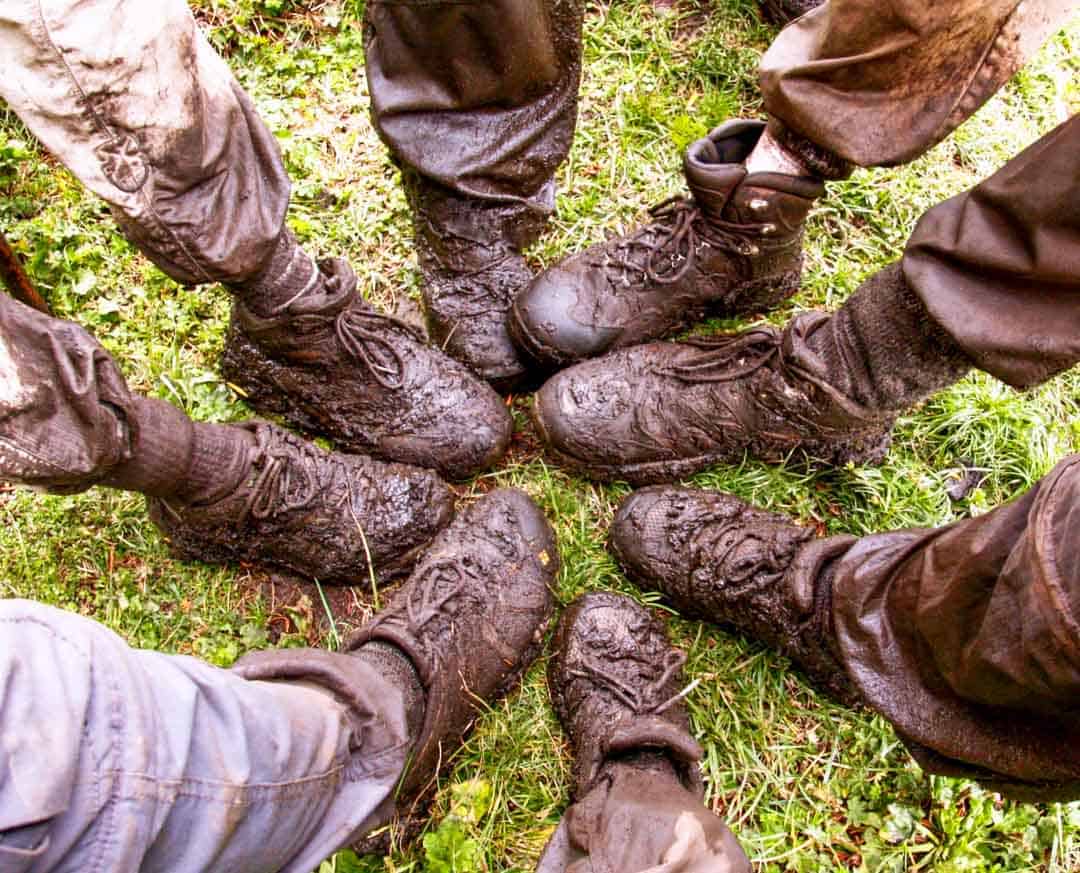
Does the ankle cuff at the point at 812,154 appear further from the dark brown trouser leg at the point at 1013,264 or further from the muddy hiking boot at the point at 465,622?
the muddy hiking boot at the point at 465,622

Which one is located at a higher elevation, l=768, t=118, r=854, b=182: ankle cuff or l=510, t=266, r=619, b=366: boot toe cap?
l=768, t=118, r=854, b=182: ankle cuff

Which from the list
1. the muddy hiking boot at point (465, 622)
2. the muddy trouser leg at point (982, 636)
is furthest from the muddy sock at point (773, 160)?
the muddy hiking boot at point (465, 622)

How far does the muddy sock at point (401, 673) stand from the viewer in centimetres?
185

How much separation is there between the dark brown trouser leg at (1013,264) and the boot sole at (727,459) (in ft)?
2.07

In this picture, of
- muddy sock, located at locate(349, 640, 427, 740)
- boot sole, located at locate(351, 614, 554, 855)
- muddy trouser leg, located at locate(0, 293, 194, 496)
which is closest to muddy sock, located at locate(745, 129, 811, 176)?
boot sole, located at locate(351, 614, 554, 855)

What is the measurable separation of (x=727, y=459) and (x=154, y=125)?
5.47 ft

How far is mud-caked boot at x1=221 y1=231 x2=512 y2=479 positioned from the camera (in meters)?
2.19

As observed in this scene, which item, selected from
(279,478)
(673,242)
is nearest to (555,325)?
(673,242)

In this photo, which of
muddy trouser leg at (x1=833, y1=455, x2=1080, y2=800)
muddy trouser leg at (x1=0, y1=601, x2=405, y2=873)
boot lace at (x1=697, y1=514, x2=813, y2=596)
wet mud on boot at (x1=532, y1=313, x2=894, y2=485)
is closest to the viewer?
muddy trouser leg at (x1=0, y1=601, x2=405, y2=873)

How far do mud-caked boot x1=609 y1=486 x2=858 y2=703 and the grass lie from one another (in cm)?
12

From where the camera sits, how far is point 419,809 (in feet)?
6.79

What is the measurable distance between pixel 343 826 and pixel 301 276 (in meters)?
1.31

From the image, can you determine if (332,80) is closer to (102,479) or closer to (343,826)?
(102,479)

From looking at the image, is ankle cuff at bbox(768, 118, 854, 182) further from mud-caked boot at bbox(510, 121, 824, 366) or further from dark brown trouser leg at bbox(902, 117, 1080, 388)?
dark brown trouser leg at bbox(902, 117, 1080, 388)
